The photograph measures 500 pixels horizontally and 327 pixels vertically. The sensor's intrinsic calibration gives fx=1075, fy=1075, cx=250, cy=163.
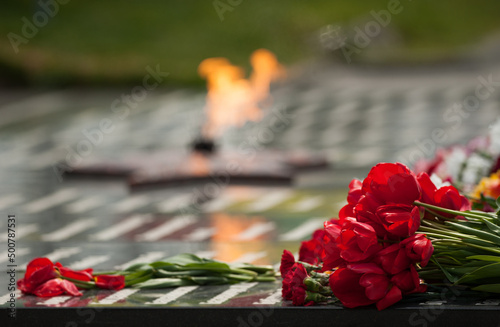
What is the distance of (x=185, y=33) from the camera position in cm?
2366

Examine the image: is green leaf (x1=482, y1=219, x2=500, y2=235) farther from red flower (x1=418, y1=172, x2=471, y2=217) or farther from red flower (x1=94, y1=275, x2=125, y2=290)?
red flower (x1=94, y1=275, x2=125, y2=290)

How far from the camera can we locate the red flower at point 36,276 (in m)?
4.77

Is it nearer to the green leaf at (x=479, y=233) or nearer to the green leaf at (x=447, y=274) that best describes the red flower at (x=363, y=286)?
the green leaf at (x=447, y=274)

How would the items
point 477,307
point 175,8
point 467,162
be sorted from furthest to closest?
point 175,8, point 467,162, point 477,307

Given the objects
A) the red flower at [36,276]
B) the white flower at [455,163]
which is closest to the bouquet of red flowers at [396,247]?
the red flower at [36,276]

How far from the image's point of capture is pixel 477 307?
4.29 meters

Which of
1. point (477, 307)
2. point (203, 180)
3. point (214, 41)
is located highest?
point (214, 41)

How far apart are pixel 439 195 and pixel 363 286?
1.94 feet

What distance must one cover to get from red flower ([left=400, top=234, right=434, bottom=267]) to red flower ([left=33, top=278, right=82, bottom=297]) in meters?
1.47

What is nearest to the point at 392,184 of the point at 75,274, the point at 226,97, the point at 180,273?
the point at 180,273

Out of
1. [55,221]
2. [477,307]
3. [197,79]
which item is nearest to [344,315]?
[477,307]

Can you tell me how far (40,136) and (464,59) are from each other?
10420 mm

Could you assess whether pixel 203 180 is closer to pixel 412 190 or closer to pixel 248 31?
pixel 412 190

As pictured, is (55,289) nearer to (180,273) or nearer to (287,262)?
(180,273)
